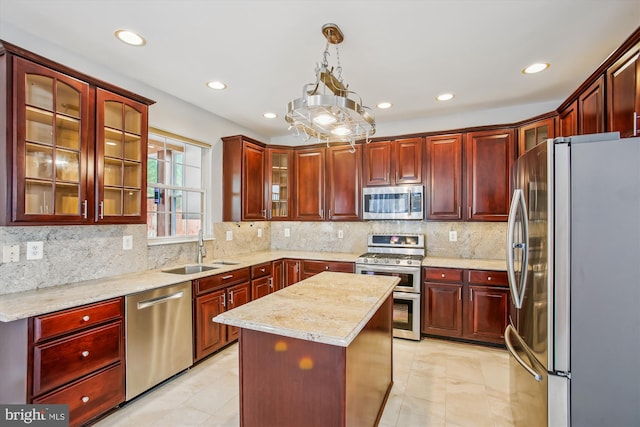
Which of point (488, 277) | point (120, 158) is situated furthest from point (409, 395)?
Result: point (120, 158)

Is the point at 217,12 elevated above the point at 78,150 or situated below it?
above

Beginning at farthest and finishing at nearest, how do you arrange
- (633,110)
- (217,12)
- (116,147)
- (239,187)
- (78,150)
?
1. (239,187)
2. (116,147)
3. (78,150)
4. (217,12)
5. (633,110)

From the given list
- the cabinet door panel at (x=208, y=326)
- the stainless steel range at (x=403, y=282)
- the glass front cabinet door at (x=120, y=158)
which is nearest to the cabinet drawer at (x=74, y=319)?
the glass front cabinet door at (x=120, y=158)

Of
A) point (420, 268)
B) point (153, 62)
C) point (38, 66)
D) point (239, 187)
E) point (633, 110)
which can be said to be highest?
A: point (153, 62)

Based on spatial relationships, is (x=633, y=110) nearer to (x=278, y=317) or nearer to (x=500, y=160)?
(x=500, y=160)

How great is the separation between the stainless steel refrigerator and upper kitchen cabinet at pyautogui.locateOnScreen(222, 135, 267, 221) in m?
3.23

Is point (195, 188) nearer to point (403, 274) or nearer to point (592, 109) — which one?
point (403, 274)

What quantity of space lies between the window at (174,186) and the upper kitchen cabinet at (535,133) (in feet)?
11.9

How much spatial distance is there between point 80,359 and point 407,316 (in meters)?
3.04

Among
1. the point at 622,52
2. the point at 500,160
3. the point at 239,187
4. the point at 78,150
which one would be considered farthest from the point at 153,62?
the point at 500,160

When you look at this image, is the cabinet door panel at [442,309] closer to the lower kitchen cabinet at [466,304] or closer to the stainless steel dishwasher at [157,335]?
the lower kitchen cabinet at [466,304]

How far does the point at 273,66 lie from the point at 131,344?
248cm

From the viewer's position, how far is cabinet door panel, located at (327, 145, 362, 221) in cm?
421

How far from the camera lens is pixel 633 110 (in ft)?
5.82
